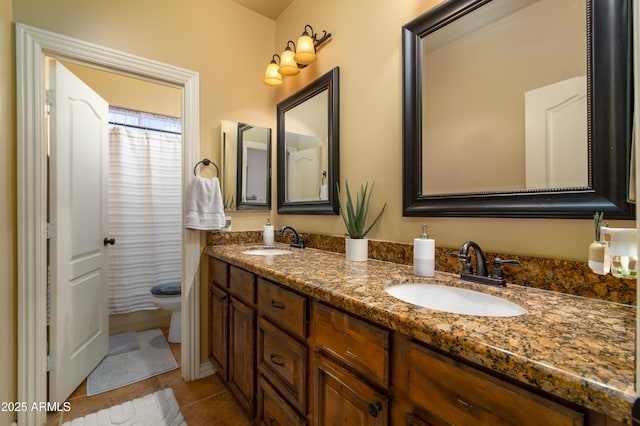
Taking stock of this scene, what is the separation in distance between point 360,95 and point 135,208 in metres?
2.24

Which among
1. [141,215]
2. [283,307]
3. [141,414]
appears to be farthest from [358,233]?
[141,215]

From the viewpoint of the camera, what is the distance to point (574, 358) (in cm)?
48

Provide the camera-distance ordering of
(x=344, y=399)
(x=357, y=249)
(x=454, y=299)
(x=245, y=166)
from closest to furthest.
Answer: (x=344, y=399), (x=454, y=299), (x=357, y=249), (x=245, y=166)

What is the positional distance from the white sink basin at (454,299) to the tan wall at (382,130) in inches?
8.8

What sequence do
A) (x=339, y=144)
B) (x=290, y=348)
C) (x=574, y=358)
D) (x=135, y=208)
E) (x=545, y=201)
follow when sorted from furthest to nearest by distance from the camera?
(x=135, y=208)
(x=339, y=144)
(x=290, y=348)
(x=545, y=201)
(x=574, y=358)

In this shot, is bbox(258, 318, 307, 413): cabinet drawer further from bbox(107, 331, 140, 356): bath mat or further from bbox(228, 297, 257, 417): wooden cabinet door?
bbox(107, 331, 140, 356): bath mat

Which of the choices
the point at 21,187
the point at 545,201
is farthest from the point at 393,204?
the point at 21,187

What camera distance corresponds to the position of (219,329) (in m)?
1.79

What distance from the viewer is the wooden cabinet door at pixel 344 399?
75 centimetres

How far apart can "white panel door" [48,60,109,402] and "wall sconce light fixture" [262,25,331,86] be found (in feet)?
4.01

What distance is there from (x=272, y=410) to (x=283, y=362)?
10.5 inches

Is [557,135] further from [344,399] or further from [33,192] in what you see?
[33,192]

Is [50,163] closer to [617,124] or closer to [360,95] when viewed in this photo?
[360,95]

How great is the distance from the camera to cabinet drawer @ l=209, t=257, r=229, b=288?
169 centimetres
